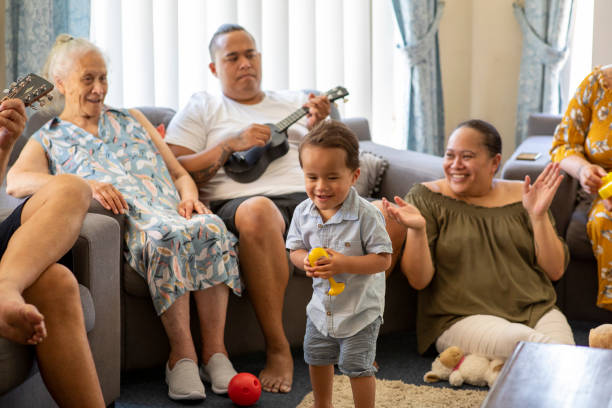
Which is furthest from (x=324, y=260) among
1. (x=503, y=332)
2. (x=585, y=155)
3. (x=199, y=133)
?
(x=585, y=155)

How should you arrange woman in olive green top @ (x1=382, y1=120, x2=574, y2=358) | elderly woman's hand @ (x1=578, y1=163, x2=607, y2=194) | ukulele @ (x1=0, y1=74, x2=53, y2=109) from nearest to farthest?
ukulele @ (x1=0, y1=74, x2=53, y2=109), woman in olive green top @ (x1=382, y1=120, x2=574, y2=358), elderly woman's hand @ (x1=578, y1=163, x2=607, y2=194)

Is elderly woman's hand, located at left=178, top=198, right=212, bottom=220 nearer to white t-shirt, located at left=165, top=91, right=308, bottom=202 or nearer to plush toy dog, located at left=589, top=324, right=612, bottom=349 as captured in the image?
white t-shirt, located at left=165, top=91, right=308, bottom=202

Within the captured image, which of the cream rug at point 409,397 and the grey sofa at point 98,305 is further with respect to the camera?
the cream rug at point 409,397

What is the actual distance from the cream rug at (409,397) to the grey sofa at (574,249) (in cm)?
74

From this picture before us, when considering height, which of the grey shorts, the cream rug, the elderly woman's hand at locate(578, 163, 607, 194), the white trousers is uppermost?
the elderly woman's hand at locate(578, 163, 607, 194)

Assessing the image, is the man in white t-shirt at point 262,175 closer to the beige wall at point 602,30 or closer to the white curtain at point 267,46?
the white curtain at point 267,46

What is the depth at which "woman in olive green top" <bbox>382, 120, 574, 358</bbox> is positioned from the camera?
243cm

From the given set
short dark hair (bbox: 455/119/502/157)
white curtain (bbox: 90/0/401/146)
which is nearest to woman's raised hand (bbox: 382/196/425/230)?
short dark hair (bbox: 455/119/502/157)

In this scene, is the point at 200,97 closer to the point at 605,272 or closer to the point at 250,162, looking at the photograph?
the point at 250,162

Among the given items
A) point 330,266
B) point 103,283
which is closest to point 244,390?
point 103,283

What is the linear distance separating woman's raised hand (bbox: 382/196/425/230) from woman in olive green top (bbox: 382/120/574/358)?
192mm

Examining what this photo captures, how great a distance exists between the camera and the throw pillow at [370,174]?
2906 millimetres

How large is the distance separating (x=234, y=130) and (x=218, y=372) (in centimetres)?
93

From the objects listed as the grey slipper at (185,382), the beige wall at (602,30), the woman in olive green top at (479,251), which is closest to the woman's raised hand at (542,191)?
the woman in olive green top at (479,251)
